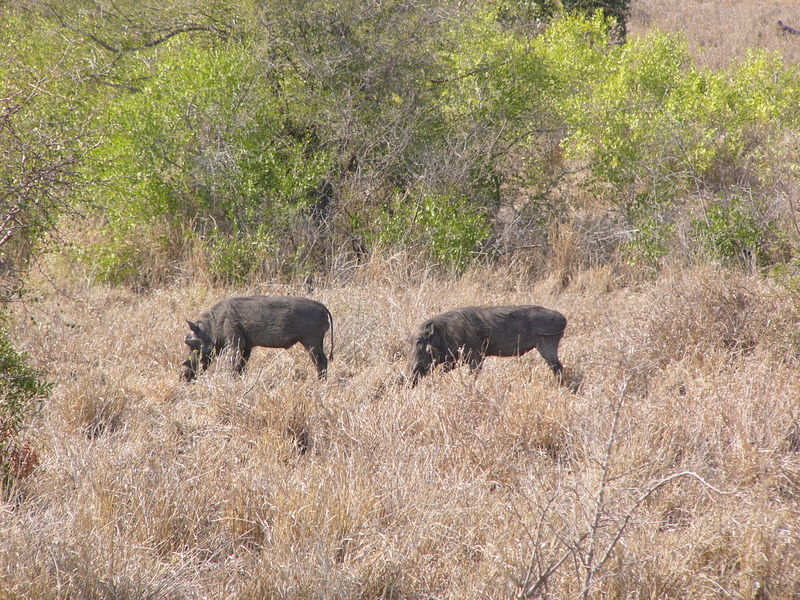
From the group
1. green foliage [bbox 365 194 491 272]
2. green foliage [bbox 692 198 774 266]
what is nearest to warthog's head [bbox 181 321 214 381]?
green foliage [bbox 365 194 491 272]

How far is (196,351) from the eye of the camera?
23.1ft

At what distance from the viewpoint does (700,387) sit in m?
6.04

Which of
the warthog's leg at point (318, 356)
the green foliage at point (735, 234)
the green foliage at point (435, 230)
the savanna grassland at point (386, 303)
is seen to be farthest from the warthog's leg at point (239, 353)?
the green foliage at point (735, 234)

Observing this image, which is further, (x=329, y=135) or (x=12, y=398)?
(x=329, y=135)

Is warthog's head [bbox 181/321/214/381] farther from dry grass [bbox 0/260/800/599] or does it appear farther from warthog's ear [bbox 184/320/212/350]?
dry grass [bbox 0/260/800/599]

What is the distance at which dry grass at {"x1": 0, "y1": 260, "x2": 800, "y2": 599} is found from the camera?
377cm

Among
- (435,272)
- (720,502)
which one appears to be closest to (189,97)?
(435,272)

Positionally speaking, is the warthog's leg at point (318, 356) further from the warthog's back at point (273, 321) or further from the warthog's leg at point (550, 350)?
the warthog's leg at point (550, 350)

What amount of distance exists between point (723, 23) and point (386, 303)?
115 ft

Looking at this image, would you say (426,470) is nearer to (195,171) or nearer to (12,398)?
(12,398)

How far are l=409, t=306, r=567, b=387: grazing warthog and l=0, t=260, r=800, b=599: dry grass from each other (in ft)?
0.77

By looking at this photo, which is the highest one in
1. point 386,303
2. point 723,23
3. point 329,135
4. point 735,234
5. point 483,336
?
point 723,23

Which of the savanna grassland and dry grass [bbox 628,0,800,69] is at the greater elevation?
dry grass [bbox 628,0,800,69]

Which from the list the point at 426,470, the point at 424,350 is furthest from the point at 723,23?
the point at 426,470
